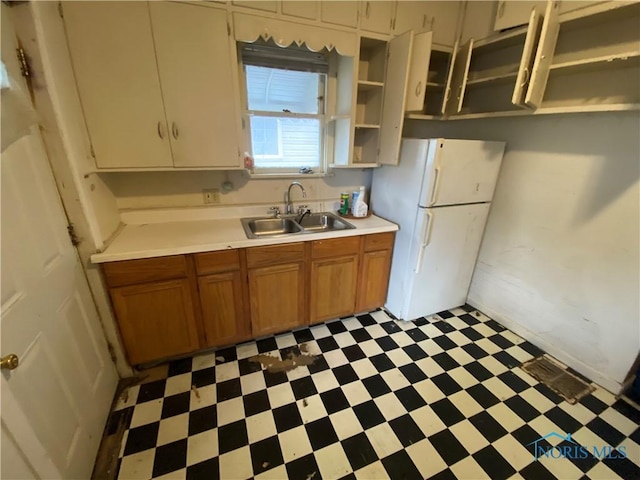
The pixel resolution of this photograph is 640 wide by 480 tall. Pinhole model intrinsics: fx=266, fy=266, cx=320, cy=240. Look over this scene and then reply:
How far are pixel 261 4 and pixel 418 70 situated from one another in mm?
1086

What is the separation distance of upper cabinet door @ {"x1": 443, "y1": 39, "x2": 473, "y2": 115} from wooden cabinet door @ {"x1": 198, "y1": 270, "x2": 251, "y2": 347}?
2.11 metres

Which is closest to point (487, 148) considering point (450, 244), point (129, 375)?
point (450, 244)

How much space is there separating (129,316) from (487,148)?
2673 mm

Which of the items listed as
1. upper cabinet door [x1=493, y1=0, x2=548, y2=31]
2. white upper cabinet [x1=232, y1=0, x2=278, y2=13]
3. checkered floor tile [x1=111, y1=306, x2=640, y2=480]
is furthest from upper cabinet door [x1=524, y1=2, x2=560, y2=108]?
checkered floor tile [x1=111, y1=306, x2=640, y2=480]

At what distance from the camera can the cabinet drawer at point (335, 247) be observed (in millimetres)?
1927

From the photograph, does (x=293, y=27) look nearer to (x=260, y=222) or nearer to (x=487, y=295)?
(x=260, y=222)

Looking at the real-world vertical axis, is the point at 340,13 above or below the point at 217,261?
above

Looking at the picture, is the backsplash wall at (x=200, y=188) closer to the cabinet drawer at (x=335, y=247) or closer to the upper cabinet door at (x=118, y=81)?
the upper cabinet door at (x=118, y=81)

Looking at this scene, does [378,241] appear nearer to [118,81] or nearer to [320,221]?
[320,221]

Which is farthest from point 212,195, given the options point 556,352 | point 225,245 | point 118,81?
point 556,352

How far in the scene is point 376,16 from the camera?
1.85 metres

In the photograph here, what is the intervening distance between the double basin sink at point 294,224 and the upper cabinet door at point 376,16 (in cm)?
138

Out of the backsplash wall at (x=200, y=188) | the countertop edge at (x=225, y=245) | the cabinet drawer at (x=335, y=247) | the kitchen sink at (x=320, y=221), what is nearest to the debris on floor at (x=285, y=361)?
the cabinet drawer at (x=335, y=247)

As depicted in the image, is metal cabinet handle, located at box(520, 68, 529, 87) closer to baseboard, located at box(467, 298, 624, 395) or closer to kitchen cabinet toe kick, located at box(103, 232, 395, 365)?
kitchen cabinet toe kick, located at box(103, 232, 395, 365)
